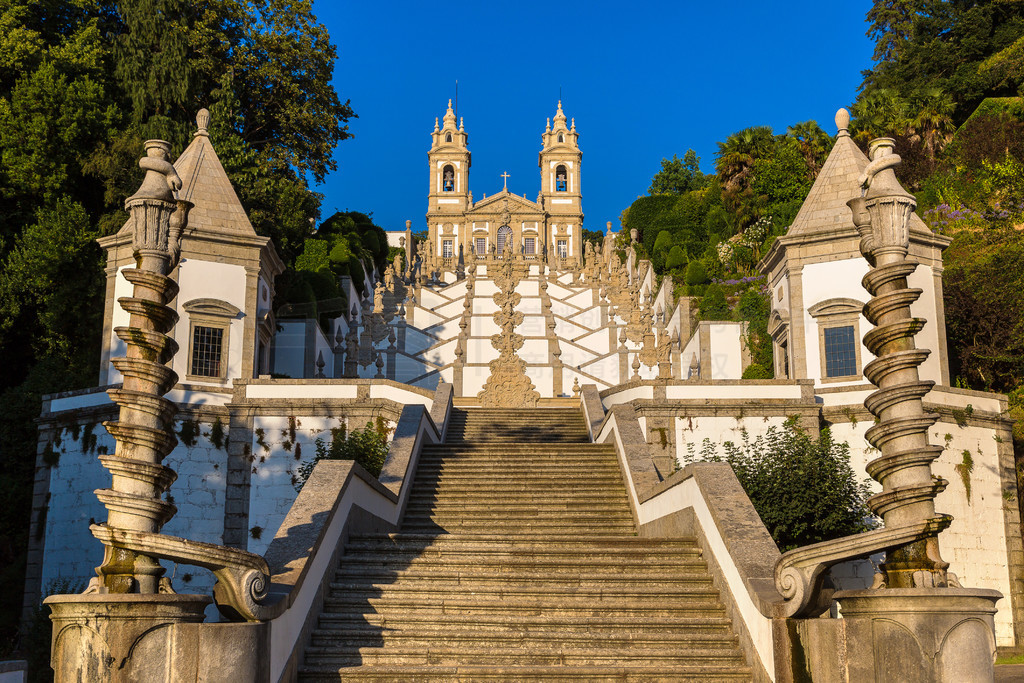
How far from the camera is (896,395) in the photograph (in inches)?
302

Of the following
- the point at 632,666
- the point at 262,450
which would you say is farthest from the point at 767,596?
the point at 262,450

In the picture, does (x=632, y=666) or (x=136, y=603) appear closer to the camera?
(x=136, y=603)

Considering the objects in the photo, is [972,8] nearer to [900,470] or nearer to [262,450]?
[262,450]

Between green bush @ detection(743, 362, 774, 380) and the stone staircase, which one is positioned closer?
the stone staircase

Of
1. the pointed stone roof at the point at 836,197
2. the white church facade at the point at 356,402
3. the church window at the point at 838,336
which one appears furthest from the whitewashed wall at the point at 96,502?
the pointed stone roof at the point at 836,197

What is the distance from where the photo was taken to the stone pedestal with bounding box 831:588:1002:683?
21.8 feet

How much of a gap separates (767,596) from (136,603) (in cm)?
508

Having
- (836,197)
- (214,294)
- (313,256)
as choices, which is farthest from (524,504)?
(313,256)

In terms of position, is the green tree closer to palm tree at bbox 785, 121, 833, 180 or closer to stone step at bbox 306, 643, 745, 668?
palm tree at bbox 785, 121, 833, 180

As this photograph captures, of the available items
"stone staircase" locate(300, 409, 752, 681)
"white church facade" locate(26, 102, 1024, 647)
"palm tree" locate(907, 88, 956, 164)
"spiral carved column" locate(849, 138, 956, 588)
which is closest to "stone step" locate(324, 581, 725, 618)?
"stone staircase" locate(300, 409, 752, 681)

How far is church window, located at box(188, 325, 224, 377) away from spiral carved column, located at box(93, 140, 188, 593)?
13.6 meters

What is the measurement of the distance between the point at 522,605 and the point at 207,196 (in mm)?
16472

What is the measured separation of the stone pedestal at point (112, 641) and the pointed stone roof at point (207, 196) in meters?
16.0

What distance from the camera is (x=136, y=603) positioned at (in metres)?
6.73
